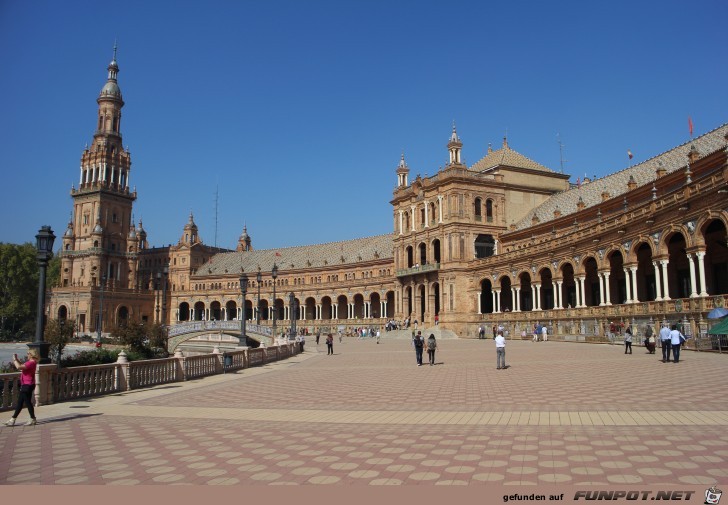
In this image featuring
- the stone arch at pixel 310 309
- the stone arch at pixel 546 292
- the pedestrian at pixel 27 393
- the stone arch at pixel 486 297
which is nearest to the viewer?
the pedestrian at pixel 27 393

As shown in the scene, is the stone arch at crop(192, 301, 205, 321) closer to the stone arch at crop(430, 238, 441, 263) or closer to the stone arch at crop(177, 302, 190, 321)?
the stone arch at crop(177, 302, 190, 321)

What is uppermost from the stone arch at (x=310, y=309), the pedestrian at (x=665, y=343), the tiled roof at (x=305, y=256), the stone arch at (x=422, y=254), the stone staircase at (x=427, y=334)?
the tiled roof at (x=305, y=256)

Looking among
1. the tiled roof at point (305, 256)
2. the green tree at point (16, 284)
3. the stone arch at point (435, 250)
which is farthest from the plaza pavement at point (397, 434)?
the green tree at point (16, 284)

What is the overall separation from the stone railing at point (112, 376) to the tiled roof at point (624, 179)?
35267 mm

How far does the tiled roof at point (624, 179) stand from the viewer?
1714 inches

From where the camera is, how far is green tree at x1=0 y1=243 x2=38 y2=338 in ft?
305

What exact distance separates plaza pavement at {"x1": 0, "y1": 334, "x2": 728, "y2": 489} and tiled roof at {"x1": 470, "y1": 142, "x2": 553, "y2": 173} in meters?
57.9

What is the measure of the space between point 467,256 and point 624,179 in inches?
776

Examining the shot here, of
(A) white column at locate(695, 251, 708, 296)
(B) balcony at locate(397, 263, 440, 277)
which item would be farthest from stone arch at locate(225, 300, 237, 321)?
(A) white column at locate(695, 251, 708, 296)

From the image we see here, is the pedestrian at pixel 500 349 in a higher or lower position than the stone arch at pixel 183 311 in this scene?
lower

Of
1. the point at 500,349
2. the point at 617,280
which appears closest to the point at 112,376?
the point at 500,349

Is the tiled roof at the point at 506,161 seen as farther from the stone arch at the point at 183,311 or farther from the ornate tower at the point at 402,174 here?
the stone arch at the point at 183,311

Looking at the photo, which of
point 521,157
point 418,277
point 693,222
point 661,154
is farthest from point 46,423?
point 521,157

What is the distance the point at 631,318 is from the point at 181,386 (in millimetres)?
27977
